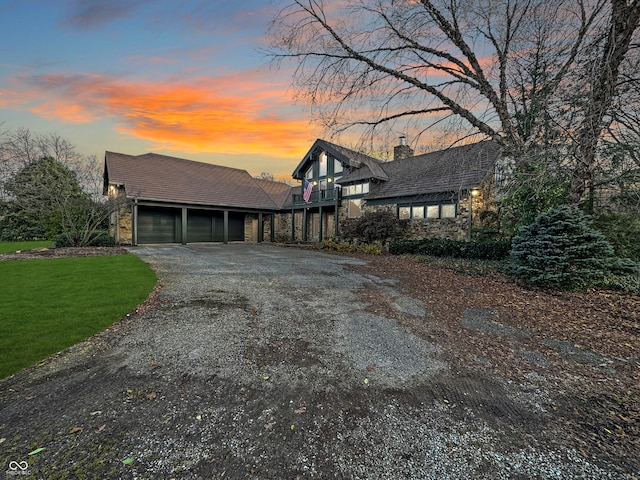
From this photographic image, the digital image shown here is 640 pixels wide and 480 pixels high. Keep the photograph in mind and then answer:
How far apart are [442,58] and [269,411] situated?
9.80 m

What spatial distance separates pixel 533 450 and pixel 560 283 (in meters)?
5.90

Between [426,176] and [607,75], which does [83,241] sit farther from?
[607,75]

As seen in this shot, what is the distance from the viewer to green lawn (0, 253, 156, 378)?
3.46 meters

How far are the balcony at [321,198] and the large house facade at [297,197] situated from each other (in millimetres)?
70

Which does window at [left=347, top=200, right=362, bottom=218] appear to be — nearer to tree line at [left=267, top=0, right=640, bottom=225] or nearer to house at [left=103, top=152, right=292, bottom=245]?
house at [left=103, top=152, right=292, bottom=245]

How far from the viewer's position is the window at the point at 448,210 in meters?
14.0

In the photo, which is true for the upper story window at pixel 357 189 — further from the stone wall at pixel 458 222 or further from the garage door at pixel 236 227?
the garage door at pixel 236 227

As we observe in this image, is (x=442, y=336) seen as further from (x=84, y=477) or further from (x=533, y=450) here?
(x=84, y=477)

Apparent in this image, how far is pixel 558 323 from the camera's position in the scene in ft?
15.0

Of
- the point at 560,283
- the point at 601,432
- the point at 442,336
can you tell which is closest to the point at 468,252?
the point at 560,283

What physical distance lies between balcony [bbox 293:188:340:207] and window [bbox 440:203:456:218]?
7066 millimetres

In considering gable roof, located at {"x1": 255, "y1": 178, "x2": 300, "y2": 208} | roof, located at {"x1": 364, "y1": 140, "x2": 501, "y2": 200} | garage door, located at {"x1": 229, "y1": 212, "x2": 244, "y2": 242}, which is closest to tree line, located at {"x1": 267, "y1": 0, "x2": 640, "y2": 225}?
roof, located at {"x1": 364, "y1": 140, "x2": 501, "y2": 200}

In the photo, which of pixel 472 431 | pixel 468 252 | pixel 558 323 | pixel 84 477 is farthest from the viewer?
pixel 468 252

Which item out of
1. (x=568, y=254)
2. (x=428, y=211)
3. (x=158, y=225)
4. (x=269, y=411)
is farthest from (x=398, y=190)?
(x=158, y=225)
